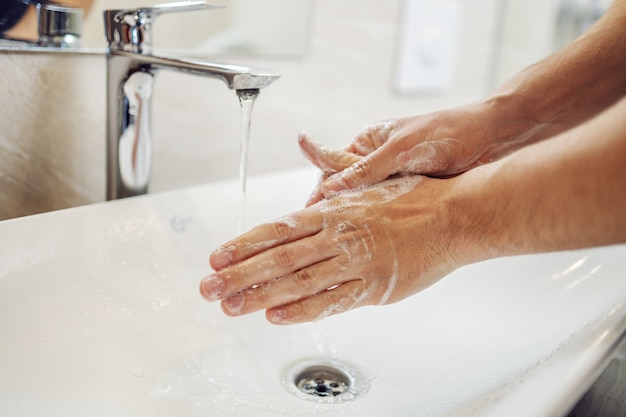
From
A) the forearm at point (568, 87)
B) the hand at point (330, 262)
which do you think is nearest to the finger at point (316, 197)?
the hand at point (330, 262)

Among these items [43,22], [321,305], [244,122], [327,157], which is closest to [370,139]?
Answer: [327,157]

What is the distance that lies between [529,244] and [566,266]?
0.31 m

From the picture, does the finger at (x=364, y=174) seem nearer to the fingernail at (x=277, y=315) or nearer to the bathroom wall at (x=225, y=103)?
the fingernail at (x=277, y=315)

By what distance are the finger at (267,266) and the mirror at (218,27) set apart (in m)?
0.36

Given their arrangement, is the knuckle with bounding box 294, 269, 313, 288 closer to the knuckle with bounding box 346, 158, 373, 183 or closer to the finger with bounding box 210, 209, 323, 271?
the finger with bounding box 210, 209, 323, 271

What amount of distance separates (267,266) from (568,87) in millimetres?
446

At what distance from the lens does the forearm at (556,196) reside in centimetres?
42

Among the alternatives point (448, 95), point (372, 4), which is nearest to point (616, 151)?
point (372, 4)

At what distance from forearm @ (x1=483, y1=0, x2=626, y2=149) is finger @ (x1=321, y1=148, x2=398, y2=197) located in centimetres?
17

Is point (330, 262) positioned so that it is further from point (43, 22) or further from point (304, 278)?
point (43, 22)

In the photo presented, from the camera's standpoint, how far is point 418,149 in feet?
2.27

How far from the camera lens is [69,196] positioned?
2.64ft

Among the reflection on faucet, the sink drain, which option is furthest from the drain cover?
the reflection on faucet

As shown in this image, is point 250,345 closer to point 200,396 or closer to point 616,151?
point 200,396
